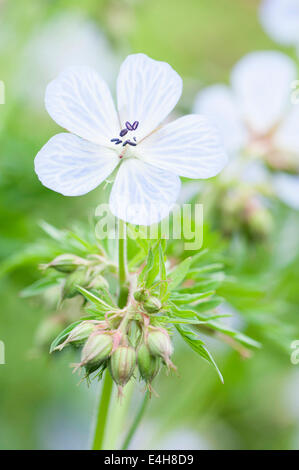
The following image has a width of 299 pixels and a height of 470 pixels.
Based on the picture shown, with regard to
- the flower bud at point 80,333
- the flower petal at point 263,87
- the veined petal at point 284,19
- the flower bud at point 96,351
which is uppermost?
the veined petal at point 284,19

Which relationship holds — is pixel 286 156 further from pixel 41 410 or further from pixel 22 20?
pixel 41 410

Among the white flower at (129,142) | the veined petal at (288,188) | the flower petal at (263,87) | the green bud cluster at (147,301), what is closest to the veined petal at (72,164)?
the white flower at (129,142)

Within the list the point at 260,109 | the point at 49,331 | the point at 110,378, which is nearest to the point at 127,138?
the point at 110,378

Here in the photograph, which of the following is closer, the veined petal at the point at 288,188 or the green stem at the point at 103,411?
the green stem at the point at 103,411

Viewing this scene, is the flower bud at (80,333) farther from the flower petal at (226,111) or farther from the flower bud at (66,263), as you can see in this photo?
the flower petal at (226,111)

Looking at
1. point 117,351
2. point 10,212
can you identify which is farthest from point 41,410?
point 117,351
